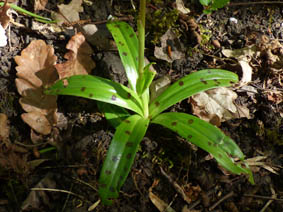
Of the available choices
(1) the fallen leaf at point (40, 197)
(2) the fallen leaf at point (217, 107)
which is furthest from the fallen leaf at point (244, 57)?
(1) the fallen leaf at point (40, 197)

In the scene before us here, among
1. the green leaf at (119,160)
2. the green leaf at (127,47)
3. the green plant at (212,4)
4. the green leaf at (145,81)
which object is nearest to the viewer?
the green leaf at (119,160)

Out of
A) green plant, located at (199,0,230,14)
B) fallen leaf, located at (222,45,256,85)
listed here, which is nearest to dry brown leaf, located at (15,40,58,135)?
green plant, located at (199,0,230,14)

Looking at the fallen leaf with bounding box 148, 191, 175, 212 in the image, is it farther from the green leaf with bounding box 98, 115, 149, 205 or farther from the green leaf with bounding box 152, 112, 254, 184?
the green leaf with bounding box 152, 112, 254, 184

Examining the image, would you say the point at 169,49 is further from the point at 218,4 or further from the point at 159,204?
the point at 159,204

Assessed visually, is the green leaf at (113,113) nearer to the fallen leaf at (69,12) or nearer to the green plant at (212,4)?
the fallen leaf at (69,12)

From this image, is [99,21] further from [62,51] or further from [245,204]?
[245,204]

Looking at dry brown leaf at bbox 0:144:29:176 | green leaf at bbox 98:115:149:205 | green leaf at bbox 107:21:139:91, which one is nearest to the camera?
green leaf at bbox 98:115:149:205
